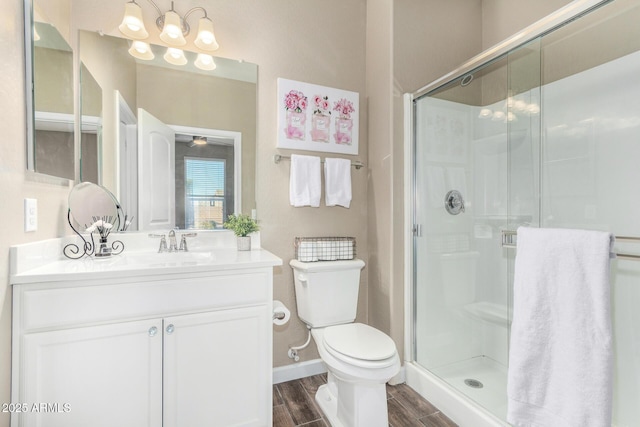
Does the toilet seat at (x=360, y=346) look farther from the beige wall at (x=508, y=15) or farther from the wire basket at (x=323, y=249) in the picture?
the beige wall at (x=508, y=15)

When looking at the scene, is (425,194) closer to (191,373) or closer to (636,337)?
(636,337)

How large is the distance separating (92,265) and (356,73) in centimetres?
199

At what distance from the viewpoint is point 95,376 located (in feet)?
3.73

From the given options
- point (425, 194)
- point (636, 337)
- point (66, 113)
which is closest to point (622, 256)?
point (636, 337)

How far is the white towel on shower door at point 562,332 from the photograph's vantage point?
3.29ft

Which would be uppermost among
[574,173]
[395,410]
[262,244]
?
[574,173]

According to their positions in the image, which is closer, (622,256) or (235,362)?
(622,256)

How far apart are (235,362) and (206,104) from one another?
1.45 m

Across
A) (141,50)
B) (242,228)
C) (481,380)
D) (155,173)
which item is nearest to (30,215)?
(155,173)

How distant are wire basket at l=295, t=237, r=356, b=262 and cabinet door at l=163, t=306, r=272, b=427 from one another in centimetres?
55

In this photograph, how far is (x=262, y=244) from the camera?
1.96 meters

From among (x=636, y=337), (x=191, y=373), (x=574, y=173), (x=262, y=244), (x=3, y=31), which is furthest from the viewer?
(x=262, y=244)

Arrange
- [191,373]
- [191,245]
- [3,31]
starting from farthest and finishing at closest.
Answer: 1. [191,245]
2. [191,373]
3. [3,31]

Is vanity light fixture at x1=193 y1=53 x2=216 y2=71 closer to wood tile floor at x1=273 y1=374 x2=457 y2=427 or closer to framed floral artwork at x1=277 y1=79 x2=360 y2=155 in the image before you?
framed floral artwork at x1=277 y1=79 x2=360 y2=155
